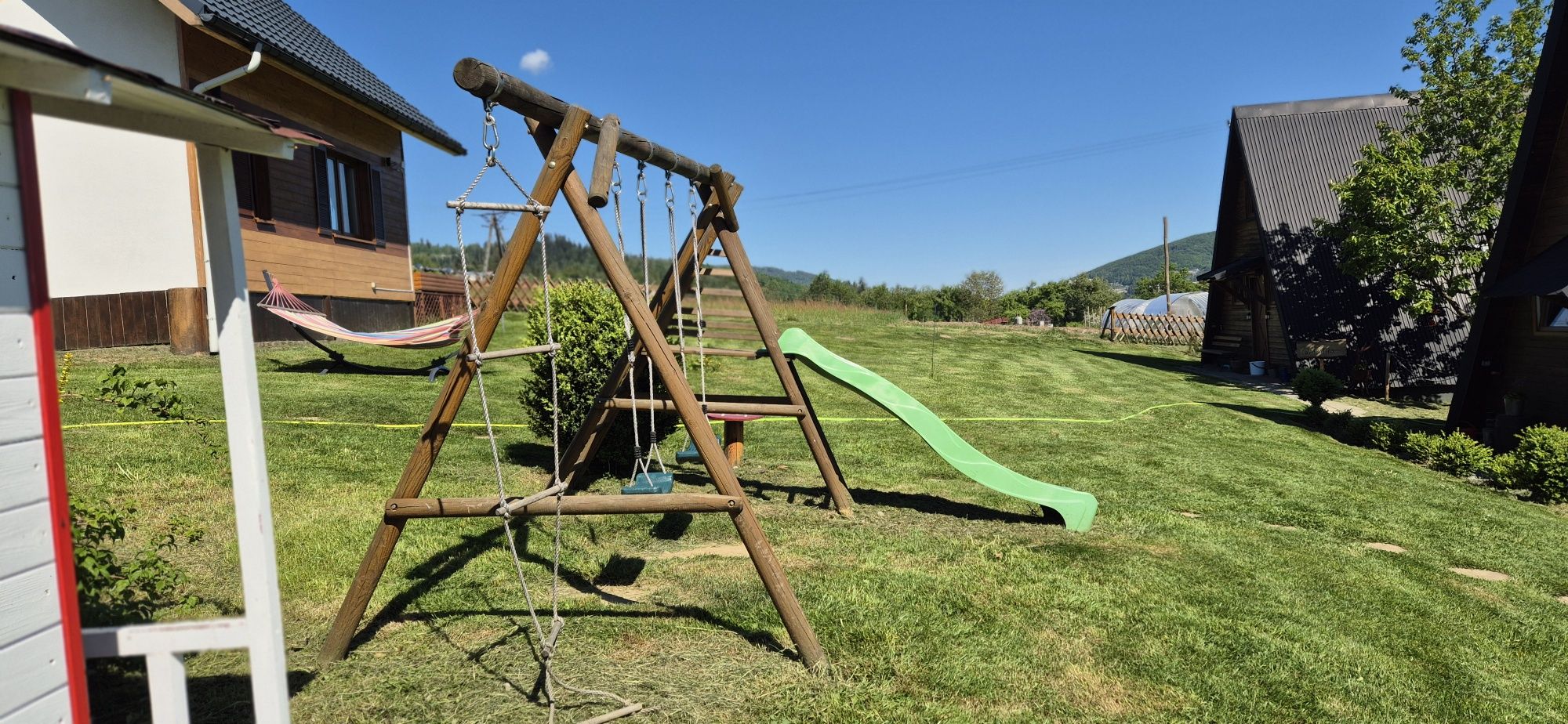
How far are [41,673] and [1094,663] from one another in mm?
3674

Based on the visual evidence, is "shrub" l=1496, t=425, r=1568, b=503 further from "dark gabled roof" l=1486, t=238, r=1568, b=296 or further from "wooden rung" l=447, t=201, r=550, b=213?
"wooden rung" l=447, t=201, r=550, b=213

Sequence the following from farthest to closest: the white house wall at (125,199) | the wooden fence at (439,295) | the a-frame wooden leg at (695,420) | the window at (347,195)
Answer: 1. the wooden fence at (439,295)
2. the window at (347,195)
3. the white house wall at (125,199)
4. the a-frame wooden leg at (695,420)

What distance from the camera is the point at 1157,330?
29.4 meters

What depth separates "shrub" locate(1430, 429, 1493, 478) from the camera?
890 cm

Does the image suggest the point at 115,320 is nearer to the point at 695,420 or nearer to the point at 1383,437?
the point at 695,420

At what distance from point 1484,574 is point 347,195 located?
16292mm

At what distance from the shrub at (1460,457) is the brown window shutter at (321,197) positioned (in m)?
16.5

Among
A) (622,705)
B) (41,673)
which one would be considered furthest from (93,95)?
(622,705)

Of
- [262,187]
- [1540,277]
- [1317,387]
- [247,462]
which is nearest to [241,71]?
[262,187]

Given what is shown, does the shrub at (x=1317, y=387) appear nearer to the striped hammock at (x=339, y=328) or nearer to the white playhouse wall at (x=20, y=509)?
the striped hammock at (x=339, y=328)

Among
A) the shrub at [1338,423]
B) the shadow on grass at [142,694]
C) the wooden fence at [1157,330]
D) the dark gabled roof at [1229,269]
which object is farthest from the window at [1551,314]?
the wooden fence at [1157,330]

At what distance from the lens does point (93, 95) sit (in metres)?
1.65

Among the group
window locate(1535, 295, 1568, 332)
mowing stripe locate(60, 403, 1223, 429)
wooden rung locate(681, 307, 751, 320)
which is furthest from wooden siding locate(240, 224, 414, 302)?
window locate(1535, 295, 1568, 332)

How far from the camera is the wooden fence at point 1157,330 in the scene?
2886 cm
